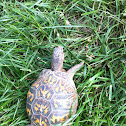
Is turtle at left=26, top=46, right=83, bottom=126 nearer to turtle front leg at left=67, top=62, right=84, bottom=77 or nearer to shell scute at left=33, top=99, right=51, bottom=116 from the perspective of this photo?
shell scute at left=33, top=99, right=51, bottom=116

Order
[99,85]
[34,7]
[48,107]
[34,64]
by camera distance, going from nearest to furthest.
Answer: [48,107] < [99,85] < [34,64] < [34,7]

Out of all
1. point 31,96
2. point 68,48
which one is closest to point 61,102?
point 31,96

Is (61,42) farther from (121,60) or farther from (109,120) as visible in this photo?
(109,120)

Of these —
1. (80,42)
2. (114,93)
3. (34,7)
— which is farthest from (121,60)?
(34,7)

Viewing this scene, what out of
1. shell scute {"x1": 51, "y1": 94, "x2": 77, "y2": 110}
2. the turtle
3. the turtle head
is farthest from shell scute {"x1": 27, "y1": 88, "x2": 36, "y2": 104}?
the turtle head

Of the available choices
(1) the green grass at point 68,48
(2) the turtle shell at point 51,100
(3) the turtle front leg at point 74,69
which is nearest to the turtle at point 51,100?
(2) the turtle shell at point 51,100

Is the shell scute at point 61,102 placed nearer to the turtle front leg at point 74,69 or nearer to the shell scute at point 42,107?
the shell scute at point 42,107

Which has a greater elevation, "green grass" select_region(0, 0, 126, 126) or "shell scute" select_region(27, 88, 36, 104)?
"green grass" select_region(0, 0, 126, 126)

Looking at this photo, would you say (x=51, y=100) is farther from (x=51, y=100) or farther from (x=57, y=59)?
(x=57, y=59)
